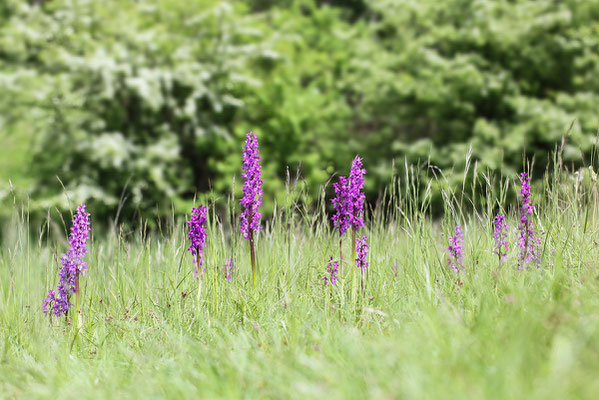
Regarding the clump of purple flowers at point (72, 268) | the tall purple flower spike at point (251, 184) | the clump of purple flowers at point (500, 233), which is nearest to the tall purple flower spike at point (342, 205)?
the tall purple flower spike at point (251, 184)

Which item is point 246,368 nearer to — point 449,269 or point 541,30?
point 449,269

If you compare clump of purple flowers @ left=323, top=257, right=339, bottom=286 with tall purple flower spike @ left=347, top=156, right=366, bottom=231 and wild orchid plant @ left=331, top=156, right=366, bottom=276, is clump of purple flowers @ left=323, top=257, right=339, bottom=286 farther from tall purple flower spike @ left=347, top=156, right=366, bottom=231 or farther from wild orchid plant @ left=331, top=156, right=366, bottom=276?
tall purple flower spike @ left=347, top=156, right=366, bottom=231

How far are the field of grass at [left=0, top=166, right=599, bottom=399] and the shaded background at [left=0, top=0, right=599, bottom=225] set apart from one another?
9.61 meters

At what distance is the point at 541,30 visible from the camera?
14.6m

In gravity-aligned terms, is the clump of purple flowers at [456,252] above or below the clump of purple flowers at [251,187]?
below

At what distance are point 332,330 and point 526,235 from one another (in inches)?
56.5

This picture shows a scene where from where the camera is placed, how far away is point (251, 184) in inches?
133

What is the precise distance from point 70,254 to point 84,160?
12.2 m

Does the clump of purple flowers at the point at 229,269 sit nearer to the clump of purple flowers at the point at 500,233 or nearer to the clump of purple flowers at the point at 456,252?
the clump of purple flowers at the point at 456,252

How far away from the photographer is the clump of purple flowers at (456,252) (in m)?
3.55

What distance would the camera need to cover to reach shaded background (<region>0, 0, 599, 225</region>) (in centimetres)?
1398

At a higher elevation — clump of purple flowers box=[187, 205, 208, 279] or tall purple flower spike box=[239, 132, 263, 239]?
tall purple flower spike box=[239, 132, 263, 239]

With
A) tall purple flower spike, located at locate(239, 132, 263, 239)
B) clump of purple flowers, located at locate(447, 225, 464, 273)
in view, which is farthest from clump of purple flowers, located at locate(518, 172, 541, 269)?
tall purple flower spike, located at locate(239, 132, 263, 239)

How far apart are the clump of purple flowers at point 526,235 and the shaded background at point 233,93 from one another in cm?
999
